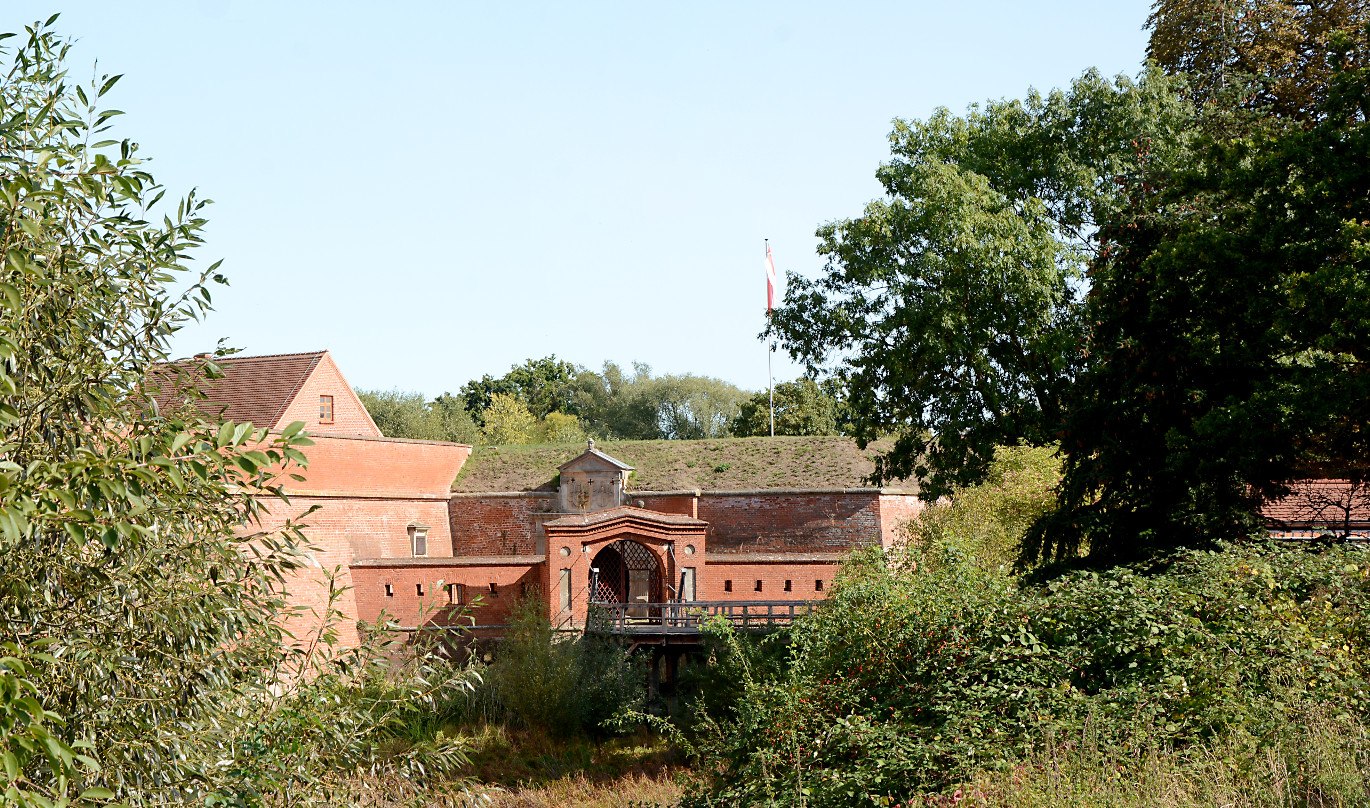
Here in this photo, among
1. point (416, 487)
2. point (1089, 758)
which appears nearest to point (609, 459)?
point (416, 487)

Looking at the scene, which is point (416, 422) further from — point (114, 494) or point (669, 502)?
point (114, 494)

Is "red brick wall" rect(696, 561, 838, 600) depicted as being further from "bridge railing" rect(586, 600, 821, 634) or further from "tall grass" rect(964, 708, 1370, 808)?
"tall grass" rect(964, 708, 1370, 808)

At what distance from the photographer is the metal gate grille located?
30.1 m

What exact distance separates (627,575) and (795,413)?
2157 cm

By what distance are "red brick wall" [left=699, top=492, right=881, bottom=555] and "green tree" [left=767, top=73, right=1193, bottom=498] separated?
11.0 metres

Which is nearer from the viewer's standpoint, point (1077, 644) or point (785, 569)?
point (1077, 644)

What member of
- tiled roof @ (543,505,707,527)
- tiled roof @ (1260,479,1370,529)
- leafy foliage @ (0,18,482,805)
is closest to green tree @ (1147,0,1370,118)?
tiled roof @ (1260,479,1370,529)

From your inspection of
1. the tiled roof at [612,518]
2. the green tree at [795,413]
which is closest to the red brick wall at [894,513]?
the tiled roof at [612,518]

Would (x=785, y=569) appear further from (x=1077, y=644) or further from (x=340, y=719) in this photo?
(x=340, y=719)

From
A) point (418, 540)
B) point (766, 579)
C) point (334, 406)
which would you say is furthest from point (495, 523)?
point (766, 579)

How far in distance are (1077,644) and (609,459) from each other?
71.5 feet

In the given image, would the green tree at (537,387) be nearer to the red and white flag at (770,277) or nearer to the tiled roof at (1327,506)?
the red and white flag at (770,277)

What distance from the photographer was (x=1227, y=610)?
10.5m

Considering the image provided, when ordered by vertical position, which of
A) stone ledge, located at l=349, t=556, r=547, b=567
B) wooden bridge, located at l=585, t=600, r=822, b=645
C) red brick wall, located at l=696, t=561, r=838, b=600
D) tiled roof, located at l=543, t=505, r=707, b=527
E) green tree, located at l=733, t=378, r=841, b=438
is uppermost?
green tree, located at l=733, t=378, r=841, b=438
